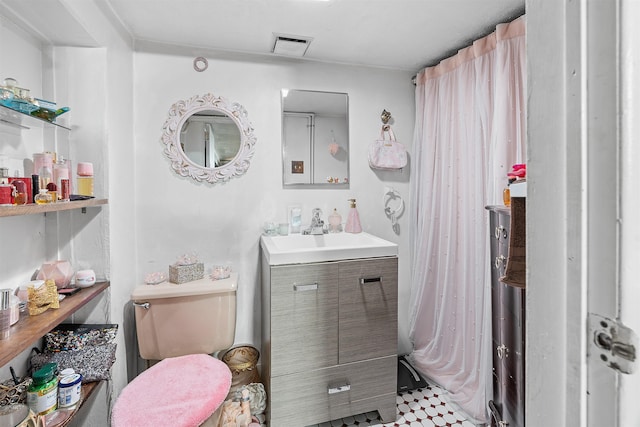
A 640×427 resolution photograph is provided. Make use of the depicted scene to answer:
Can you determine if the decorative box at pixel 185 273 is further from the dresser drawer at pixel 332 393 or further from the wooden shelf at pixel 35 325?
the dresser drawer at pixel 332 393

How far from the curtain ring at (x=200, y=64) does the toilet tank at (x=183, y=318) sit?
4.31 ft

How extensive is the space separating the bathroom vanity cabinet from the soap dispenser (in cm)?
47

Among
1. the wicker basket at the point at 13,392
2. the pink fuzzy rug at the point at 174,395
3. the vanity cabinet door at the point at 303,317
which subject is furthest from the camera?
the vanity cabinet door at the point at 303,317

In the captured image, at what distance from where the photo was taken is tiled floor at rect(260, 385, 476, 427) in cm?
165

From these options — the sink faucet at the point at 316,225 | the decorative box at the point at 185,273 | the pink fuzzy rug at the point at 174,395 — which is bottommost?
the pink fuzzy rug at the point at 174,395

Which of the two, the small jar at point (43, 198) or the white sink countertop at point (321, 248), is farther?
the white sink countertop at point (321, 248)

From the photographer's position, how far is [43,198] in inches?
41.3

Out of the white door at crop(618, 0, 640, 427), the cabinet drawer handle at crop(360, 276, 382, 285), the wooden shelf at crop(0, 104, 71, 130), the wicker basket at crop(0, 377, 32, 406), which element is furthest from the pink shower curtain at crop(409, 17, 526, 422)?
the wooden shelf at crop(0, 104, 71, 130)

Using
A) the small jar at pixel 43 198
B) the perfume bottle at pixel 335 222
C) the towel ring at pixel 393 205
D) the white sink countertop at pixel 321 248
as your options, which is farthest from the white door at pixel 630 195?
the towel ring at pixel 393 205

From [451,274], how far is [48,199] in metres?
2.10

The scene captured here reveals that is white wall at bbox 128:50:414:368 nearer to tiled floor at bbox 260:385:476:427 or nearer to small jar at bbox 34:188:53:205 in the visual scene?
small jar at bbox 34:188:53:205

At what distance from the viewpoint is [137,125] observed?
178 cm

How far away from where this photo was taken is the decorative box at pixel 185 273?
1654 millimetres

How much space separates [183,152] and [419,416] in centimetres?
212
